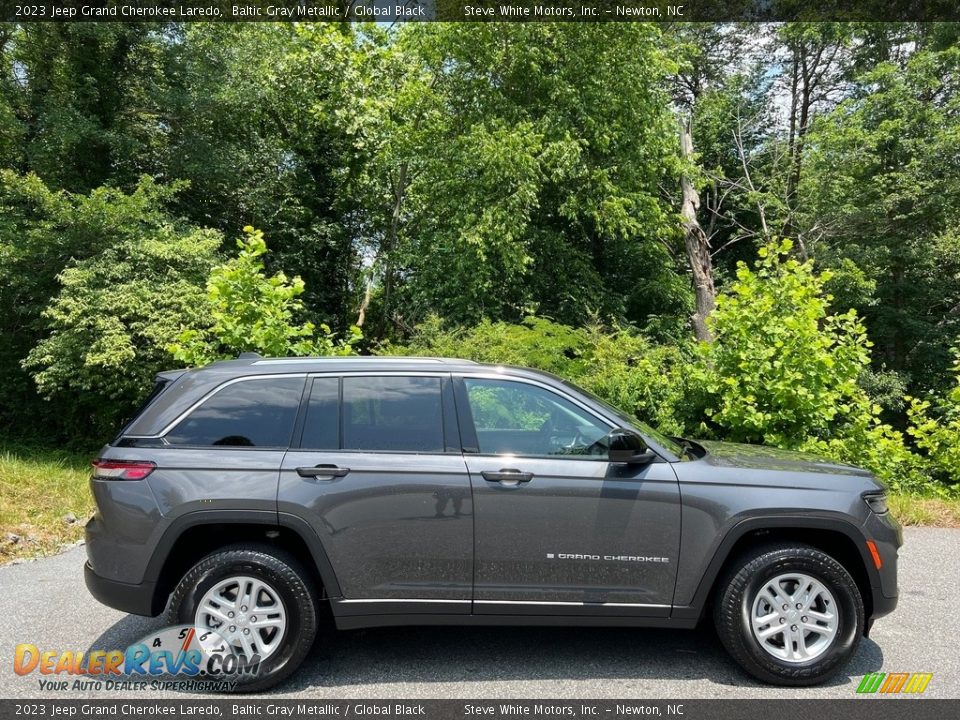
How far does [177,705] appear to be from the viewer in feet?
11.8

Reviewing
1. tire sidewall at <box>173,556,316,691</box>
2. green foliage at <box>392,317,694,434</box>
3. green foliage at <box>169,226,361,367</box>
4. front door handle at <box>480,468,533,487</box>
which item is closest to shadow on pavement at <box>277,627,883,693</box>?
tire sidewall at <box>173,556,316,691</box>

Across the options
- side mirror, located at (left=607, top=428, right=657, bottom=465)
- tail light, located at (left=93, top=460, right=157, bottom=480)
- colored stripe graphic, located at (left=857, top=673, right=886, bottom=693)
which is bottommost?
colored stripe graphic, located at (left=857, top=673, right=886, bottom=693)

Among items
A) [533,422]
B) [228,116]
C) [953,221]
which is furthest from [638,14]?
[533,422]

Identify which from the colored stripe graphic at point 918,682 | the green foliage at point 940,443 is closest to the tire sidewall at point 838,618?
the colored stripe graphic at point 918,682

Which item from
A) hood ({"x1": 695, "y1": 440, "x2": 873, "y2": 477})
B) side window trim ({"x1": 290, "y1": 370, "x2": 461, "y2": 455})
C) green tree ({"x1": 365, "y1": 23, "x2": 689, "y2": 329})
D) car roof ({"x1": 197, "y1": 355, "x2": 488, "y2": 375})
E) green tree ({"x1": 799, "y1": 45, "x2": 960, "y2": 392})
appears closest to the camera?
side window trim ({"x1": 290, "y1": 370, "x2": 461, "y2": 455})

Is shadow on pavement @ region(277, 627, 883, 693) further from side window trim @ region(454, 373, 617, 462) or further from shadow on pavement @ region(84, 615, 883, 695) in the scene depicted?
side window trim @ region(454, 373, 617, 462)

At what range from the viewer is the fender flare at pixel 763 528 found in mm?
3803

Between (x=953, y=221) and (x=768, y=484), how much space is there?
1534 cm

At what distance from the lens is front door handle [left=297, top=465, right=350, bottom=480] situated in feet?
12.5

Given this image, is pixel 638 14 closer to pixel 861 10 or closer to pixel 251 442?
pixel 861 10

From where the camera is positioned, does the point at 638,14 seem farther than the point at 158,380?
Yes

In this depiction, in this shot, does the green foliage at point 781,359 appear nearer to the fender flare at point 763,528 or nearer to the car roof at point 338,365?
the fender flare at point 763,528

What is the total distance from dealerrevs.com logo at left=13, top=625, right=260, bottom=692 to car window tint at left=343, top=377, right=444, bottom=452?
1.26 meters

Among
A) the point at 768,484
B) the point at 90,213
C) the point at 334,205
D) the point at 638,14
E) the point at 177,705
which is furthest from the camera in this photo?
the point at 334,205
